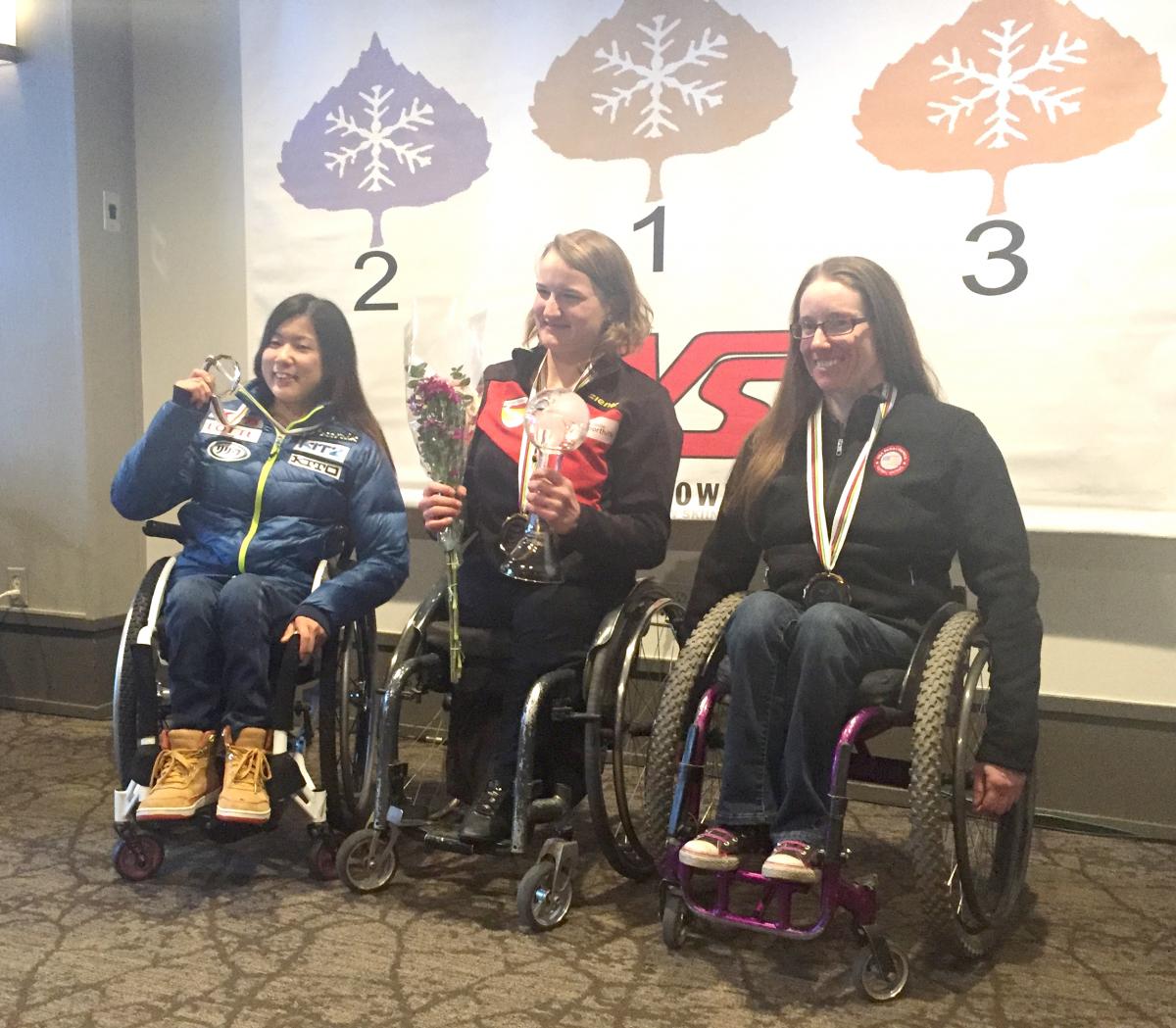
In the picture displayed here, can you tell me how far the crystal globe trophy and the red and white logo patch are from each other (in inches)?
21.5

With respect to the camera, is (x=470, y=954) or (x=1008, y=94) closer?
(x=470, y=954)

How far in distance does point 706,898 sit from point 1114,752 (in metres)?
1.13

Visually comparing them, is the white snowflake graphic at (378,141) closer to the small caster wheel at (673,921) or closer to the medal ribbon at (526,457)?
the medal ribbon at (526,457)

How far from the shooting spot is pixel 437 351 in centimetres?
211

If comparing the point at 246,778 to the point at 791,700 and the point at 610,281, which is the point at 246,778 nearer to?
the point at 791,700

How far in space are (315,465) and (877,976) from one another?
4.86 feet

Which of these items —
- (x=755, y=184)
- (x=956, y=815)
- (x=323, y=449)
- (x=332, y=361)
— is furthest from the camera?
(x=755, y=184)

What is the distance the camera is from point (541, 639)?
212cm

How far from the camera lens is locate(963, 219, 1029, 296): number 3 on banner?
2471mm

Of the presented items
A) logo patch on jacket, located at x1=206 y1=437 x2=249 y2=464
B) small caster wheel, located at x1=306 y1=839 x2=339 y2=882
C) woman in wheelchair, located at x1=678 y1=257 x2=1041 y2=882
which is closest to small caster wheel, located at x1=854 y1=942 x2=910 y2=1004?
woman in wheelchair, located at x1=678 y1=257 x2=1041 y2=882

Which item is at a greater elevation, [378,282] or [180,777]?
[378,282]

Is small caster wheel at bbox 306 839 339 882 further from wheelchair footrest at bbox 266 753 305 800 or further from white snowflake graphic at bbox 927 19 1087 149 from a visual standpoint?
white snowflake graphic at bbox 927 19 1087 149

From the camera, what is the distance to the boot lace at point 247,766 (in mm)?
2084

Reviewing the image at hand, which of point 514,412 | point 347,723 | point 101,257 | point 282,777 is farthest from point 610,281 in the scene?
point 101,257
